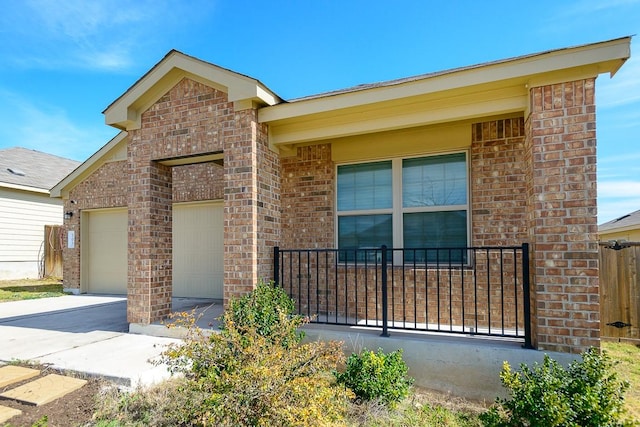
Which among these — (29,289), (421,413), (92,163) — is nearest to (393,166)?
(421,413)

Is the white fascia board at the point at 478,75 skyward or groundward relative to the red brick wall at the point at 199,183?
skyward

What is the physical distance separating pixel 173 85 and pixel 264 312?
11.6 feet

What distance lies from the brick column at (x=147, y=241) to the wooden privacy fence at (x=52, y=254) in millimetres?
10546

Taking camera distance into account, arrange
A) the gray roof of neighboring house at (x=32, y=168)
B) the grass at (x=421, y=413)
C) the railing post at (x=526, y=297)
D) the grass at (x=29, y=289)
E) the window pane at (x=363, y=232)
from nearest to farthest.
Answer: the grass at (x=421, y=413), the railing post at (x=526, y=297), the window pane at (x=363, y=232), the grass at (x=29, y=289), the gray roof of neighboring house at (x=32, y=168)

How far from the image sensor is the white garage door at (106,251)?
9.52 metres

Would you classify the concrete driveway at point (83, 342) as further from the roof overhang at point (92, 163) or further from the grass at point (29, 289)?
the roof overhang at point (92, 163)

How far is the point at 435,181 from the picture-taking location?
4965mm

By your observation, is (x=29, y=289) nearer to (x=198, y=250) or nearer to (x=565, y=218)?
(x=198, y=250)

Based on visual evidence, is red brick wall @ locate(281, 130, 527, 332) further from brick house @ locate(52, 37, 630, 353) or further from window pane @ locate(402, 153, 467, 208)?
window pane @ locate(402, 153, 467, 208)

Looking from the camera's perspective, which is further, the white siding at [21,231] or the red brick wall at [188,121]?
the white siding at [21,231]

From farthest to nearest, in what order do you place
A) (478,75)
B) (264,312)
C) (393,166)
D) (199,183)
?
(199,183)
(393,166)
(264,312)
(478,75)

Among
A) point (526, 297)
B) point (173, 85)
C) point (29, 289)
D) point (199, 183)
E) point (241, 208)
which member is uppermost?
point (173, 85)

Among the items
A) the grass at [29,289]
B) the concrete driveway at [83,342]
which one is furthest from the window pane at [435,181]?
the grass at [29,289]

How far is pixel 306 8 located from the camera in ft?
22.9
